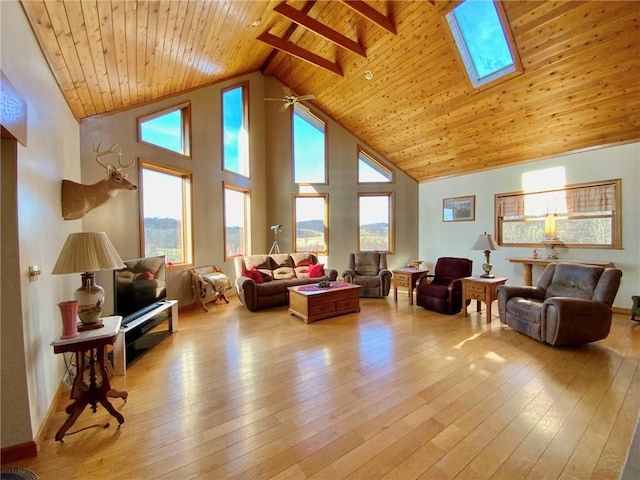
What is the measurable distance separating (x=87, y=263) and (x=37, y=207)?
0.59 m

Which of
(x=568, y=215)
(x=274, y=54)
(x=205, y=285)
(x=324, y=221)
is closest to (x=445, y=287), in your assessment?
A: (x=568, y=215)

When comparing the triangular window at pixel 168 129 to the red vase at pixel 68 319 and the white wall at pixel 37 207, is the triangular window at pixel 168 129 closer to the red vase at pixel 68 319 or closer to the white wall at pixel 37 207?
the white wall at pixel 37 207

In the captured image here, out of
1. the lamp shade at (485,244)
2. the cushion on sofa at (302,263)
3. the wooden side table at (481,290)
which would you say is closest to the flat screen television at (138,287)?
the cushion on sofa at (302,263)

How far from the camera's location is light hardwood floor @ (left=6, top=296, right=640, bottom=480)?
159 cm

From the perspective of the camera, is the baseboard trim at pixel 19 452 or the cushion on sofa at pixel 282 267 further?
the cushion on sofa at pixel 282 267

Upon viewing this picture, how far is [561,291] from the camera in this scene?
12.0 ft

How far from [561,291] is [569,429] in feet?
7.88

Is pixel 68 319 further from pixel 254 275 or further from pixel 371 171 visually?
pixel 371 171

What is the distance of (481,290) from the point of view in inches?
169

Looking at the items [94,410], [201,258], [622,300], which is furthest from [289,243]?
[622,300]

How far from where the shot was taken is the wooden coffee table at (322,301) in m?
4.15

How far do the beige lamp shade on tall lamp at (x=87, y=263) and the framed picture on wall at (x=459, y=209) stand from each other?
6.54 m

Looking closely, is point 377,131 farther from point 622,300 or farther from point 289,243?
point 622,300

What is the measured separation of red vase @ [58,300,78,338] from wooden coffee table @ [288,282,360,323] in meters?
2.67
